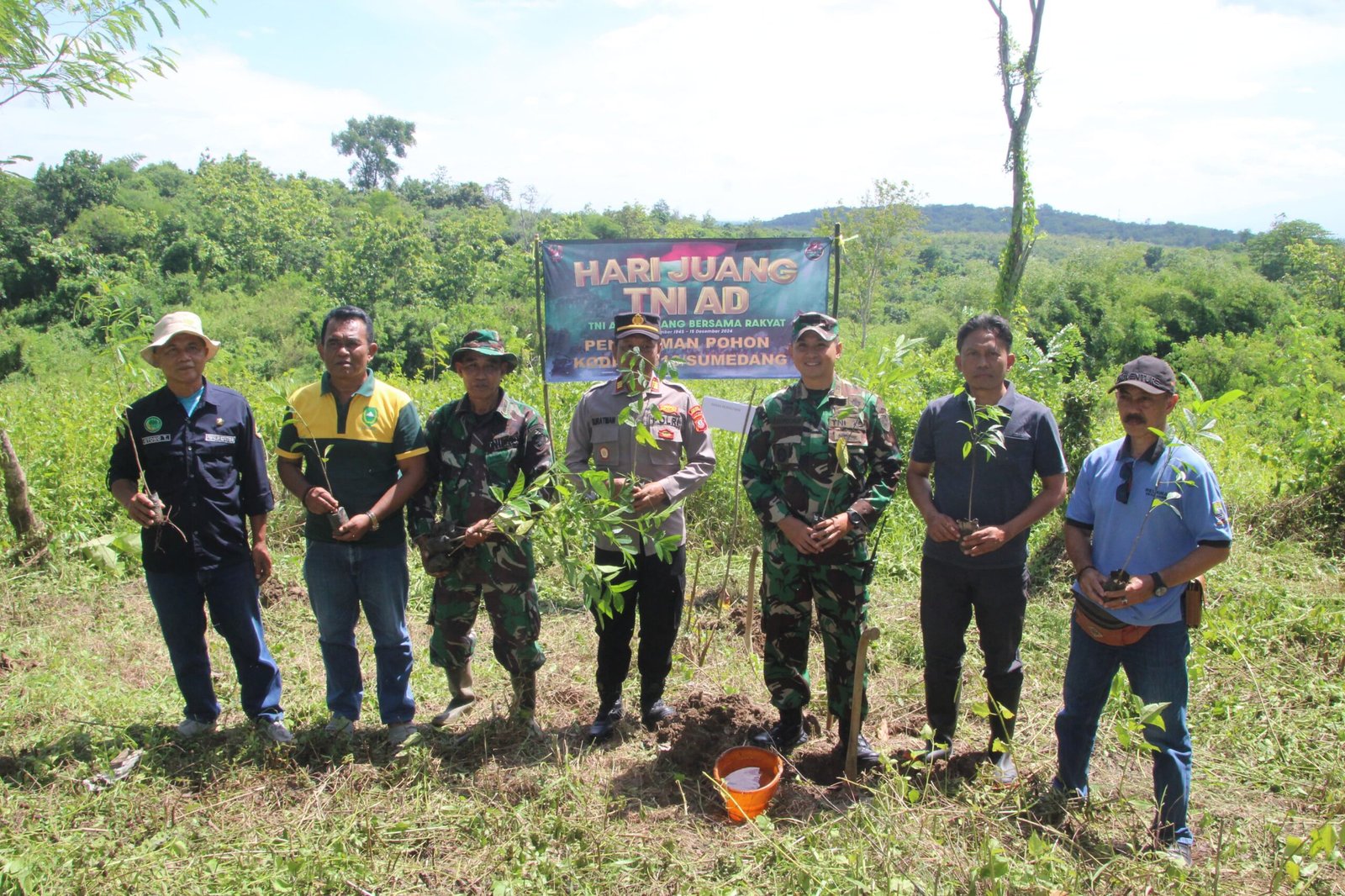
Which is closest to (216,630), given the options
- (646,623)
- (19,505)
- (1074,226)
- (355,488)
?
(355,488)

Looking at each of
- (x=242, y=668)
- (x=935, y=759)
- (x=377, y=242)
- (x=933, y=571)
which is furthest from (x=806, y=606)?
(x=377, y=242)

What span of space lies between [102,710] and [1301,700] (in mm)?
5659

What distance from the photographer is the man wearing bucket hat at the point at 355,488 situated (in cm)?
324

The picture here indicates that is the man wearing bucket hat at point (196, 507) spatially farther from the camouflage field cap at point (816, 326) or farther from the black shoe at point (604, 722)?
the camouflage field cap at point (816, 326)

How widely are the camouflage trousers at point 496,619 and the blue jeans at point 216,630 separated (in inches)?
28.4

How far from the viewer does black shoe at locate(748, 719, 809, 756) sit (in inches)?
136

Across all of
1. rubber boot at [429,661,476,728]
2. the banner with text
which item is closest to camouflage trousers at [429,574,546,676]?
rubber boot at [429,661,476,728]

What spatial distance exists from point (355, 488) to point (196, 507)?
2.04 ft

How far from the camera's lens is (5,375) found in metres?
23.6

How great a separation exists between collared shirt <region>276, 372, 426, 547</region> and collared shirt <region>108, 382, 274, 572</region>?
0.89ft

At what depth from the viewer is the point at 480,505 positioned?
3.34 metres

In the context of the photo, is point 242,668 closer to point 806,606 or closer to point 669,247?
point 806,606

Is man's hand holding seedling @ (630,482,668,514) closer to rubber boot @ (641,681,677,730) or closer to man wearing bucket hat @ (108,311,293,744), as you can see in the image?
rubber boot @ (641,681,677,730)

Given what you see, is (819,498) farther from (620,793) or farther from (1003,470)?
(620,793)
